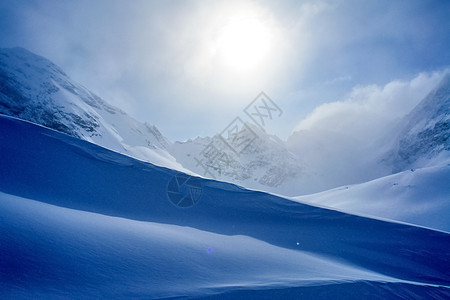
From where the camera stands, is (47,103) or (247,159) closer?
(47,103)

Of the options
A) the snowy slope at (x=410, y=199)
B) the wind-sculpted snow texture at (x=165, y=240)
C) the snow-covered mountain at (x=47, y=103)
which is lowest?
the wind-sculpted snow texture at (x=165, y=240)

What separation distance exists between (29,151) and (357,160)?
268 feet

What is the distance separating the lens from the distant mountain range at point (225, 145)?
32375 mm

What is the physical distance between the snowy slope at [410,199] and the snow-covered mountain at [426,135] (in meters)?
50.3

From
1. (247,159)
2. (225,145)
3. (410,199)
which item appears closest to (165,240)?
(410,199)

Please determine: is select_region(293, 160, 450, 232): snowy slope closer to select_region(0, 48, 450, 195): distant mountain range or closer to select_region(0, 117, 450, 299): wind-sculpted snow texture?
select_region(0, 117, 450, 299): wind-sculpted snow texture

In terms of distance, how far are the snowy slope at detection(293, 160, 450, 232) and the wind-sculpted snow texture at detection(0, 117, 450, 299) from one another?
207 cm

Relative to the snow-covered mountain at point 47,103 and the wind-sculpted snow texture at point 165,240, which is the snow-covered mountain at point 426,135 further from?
the wind-sculpted snow texture at point 165,240

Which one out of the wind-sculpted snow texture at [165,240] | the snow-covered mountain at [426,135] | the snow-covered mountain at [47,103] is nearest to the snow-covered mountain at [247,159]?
the snow-covered mountain at [426,135]

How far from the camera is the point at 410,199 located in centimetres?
707

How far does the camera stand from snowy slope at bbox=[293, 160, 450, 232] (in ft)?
19.4

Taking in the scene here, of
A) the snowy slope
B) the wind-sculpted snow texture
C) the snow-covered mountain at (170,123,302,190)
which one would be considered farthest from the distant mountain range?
the snowy slope

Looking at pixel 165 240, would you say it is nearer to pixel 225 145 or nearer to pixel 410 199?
pixel 410 199

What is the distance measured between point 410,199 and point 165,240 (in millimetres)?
8053
